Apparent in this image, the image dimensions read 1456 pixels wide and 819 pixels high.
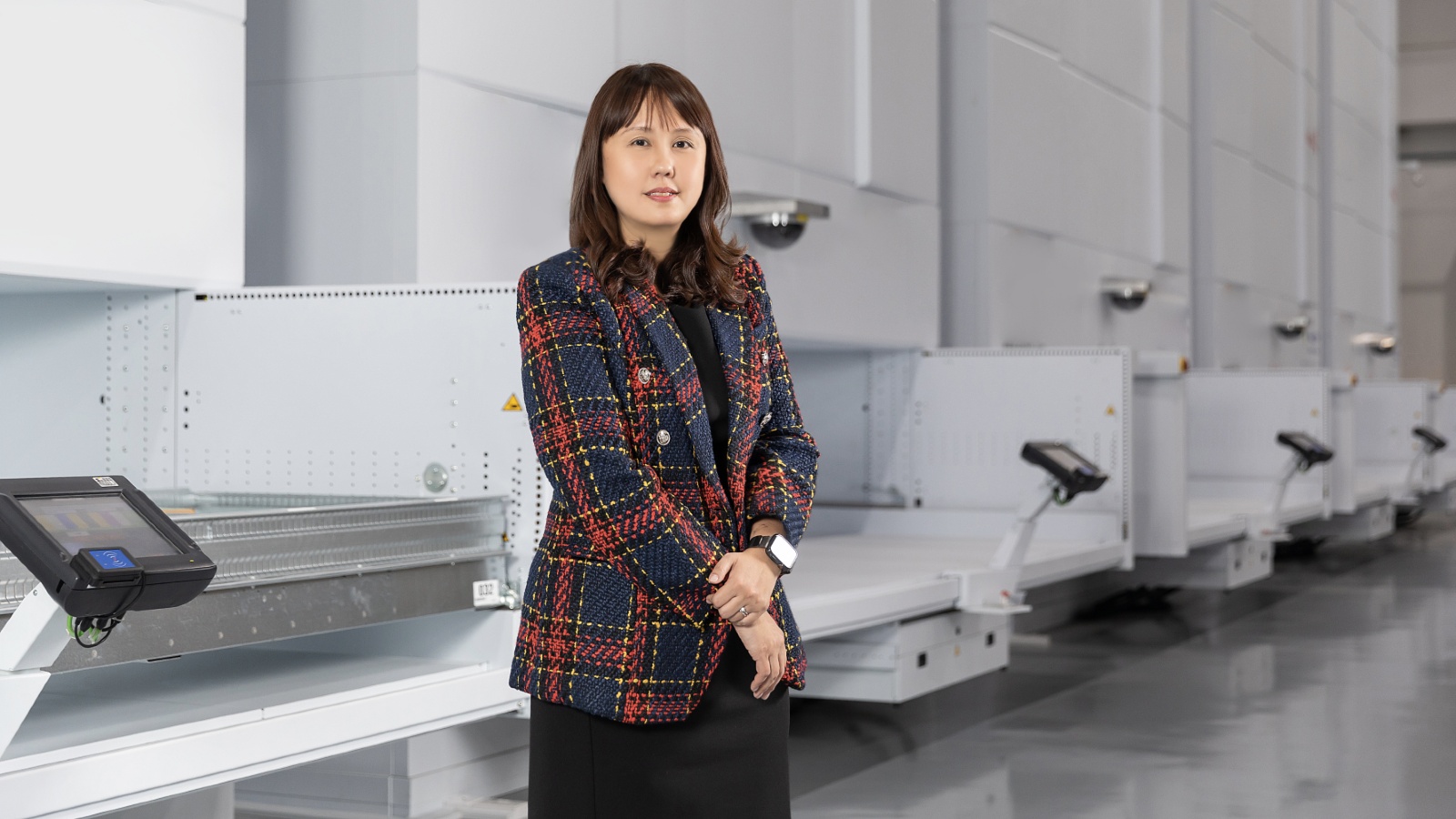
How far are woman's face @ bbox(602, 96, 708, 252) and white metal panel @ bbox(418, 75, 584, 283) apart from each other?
1.77 m

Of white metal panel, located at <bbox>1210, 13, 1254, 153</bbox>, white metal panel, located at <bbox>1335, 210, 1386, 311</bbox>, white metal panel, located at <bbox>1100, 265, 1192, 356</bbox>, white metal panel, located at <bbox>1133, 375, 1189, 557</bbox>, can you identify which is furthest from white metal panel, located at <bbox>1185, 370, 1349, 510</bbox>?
white metal panel, located at <bbox>1335, 210, 1386, 311</bbox>

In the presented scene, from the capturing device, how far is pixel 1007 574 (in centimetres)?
466

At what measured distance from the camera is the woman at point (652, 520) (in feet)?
5.40

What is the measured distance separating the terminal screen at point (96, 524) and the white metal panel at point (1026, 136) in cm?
536

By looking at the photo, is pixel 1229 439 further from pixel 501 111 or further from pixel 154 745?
pixel 154 745

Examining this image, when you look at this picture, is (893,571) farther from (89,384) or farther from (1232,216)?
(1232,216)

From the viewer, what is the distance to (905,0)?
5.96m

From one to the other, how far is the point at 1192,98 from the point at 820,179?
6.15 m

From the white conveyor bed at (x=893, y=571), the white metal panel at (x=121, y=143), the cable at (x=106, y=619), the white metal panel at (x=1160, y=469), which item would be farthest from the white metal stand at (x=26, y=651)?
the white metal panel at (x=1160, y=469)

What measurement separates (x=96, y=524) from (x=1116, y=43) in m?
7.49

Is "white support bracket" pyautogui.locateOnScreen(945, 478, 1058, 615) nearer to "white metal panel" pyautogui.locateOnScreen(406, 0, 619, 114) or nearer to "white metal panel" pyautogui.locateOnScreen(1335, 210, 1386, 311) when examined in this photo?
"white metal panel" pyautogui.locateOnScreen(406, 0, 619, 114)

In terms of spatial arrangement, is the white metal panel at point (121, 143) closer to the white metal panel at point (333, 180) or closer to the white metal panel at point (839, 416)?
the white metal panel at point (333, 180)

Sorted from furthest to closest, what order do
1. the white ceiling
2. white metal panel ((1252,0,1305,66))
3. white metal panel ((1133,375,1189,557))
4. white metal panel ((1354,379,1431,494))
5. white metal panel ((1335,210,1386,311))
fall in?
1. the white ceiling
2. white metal panel ((1335,210,1386,311))
3. white metal panel ((1252,0,1305,66))
4. white metal panel ((1354,379,1431,494))
5. white metal panel ((1133,375,1189,557))

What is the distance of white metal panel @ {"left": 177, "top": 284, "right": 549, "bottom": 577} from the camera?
110 inches
